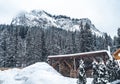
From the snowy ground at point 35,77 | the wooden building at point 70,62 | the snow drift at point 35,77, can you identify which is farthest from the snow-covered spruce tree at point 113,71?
the wooden building at point 70,62

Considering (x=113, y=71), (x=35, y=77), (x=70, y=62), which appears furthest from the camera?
(x=70, y=62)

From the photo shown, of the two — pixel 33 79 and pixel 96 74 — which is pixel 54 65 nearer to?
pixel 33 79

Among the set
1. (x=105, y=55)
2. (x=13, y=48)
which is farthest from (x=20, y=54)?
(x=105, y=55)

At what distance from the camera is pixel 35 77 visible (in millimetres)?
38500

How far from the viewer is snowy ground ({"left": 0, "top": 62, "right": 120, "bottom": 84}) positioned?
37625 millimetres

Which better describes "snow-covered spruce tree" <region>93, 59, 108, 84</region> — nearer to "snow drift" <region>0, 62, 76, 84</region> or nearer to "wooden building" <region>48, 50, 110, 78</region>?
"snow drift" <region>0, 62, 76, 84</region>

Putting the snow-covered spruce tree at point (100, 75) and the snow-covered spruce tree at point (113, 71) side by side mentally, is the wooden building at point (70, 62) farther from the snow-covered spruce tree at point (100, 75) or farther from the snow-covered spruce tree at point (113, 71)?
the snow-covered spruce tree at point (100, 75)

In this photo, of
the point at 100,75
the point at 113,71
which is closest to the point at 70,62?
the point at 113,71

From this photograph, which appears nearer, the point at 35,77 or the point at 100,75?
the point at 100,75

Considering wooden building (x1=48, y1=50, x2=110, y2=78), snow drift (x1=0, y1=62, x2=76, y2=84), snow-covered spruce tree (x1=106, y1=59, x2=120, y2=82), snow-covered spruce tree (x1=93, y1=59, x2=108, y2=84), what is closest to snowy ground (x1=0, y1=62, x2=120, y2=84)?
snow drift (x1=0, y1=62, x2=76, y2=84)

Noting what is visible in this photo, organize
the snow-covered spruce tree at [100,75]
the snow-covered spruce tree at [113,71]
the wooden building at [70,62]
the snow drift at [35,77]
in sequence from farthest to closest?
the wooden building at [70,62], the snow drift at [35,77], the snow-covered spruce tree at [113,71], the snow-covered spruce tree at [100,75]

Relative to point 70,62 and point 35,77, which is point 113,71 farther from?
point 70,62

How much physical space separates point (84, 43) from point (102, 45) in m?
76.8

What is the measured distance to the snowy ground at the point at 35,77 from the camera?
3762cm
